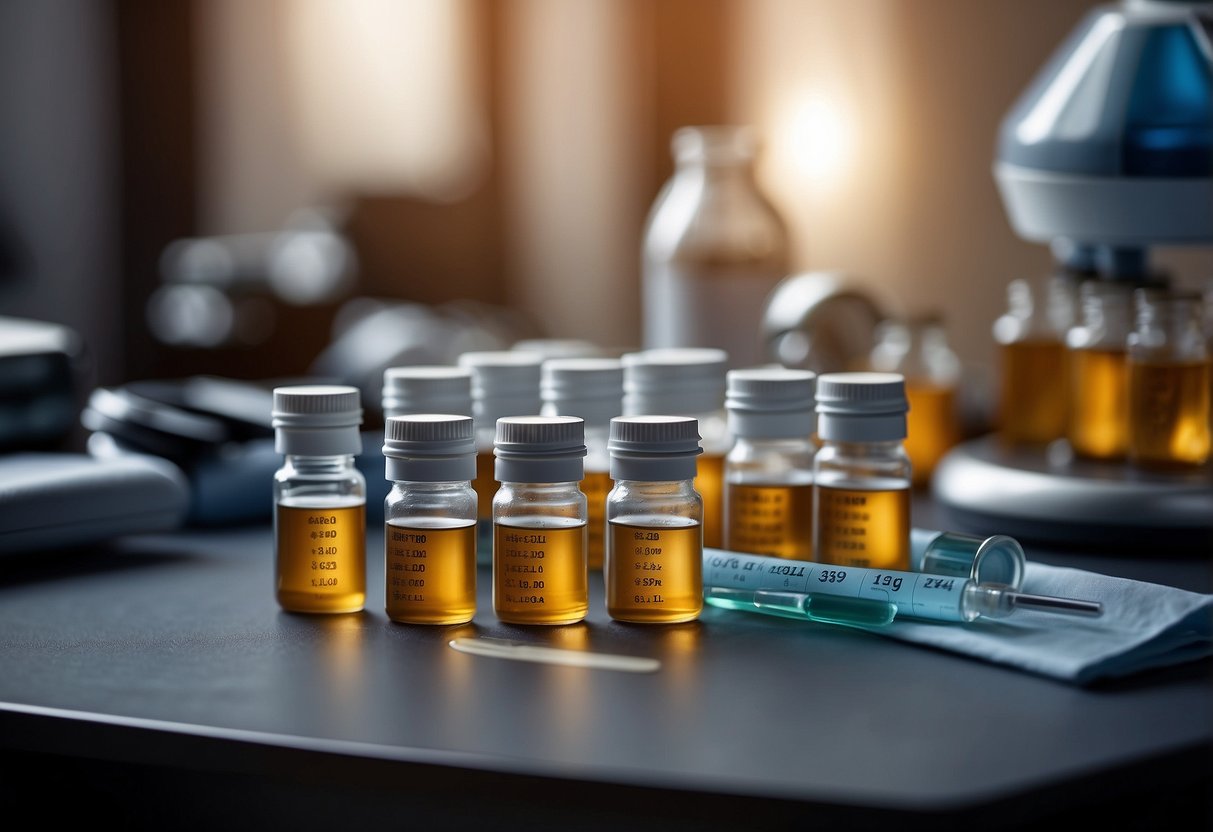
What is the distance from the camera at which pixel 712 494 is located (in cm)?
101

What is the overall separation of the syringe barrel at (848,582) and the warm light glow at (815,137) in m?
1.05

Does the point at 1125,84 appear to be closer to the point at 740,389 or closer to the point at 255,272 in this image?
the point at 740,389

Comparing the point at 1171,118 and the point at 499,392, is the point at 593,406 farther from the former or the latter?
the point at 1171,118

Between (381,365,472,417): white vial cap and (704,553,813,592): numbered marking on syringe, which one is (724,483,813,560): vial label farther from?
(381,365,472,417): white vial cap

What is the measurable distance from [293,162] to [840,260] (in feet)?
4.40

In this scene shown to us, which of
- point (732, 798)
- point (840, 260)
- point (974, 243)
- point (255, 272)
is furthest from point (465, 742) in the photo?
point (255, 272)

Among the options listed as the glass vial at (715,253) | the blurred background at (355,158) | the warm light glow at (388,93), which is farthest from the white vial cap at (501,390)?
the warm light glow at (388,93)

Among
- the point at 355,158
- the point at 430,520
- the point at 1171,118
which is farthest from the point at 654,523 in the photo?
the point at 355,158

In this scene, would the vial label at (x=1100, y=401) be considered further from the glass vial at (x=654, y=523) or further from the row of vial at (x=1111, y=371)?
the glass vial at (x=654, y=523)

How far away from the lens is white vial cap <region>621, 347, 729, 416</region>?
3.29 feet

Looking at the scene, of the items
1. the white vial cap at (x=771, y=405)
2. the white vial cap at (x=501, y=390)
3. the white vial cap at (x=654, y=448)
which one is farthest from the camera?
the white vial cap at (x=501, y=390)

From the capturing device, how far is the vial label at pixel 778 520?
0.94 m

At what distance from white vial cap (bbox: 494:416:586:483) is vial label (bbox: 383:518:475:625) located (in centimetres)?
5

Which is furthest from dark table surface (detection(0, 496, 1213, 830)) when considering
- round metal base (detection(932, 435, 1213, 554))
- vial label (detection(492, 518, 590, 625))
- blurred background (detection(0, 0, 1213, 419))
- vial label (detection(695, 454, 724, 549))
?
blurred background (detection(0, 0, 1213, 419))
